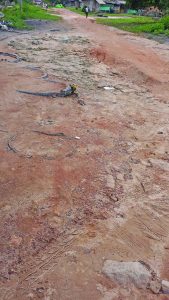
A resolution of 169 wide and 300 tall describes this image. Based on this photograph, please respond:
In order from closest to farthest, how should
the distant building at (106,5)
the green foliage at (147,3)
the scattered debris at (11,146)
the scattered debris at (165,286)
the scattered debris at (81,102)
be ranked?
the scattered debris at (165,286) < the scattered debris at (11,146) < the scattered debris at (81,102) < the green foliage at (147,3) < the distant building at (106,5)

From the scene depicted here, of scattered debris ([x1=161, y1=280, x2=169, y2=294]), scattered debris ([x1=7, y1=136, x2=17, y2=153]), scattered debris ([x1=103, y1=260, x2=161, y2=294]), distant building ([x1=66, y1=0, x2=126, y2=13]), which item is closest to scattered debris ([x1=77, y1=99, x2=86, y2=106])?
scattered debris ([x1=7, y1=136, x2=17, y2=153])

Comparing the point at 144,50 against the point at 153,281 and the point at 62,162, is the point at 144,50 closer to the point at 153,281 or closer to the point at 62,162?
the point at 62,162

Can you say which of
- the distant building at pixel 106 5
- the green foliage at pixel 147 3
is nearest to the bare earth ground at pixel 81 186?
the green foliage at pixel 147 3

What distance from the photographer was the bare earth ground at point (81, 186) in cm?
388

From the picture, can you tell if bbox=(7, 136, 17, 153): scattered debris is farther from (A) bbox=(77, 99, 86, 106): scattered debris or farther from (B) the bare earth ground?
(A) bbox=(77, 99, 86, 106): scattered debris

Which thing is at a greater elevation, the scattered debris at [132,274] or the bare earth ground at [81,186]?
the bare earth ground at [81,186]

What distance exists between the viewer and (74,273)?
3861 mm

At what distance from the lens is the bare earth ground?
3881 mm

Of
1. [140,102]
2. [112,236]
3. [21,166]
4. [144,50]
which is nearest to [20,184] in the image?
[21,166]

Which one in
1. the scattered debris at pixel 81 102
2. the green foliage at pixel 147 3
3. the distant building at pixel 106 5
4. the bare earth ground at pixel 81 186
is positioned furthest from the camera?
the distant building at pixel 106 5

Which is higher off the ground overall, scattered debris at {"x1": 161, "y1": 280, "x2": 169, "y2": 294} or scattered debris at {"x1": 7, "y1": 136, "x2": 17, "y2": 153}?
scattered debris at {"x1": 7, "y1": 136, "x2": 17, "y2": 153}

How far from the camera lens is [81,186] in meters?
5.43

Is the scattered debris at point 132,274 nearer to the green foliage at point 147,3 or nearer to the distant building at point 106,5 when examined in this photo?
the green foliage at point 147,3

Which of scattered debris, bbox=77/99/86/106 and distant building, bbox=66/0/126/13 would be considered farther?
distant building, bbox=66/0/126/13
